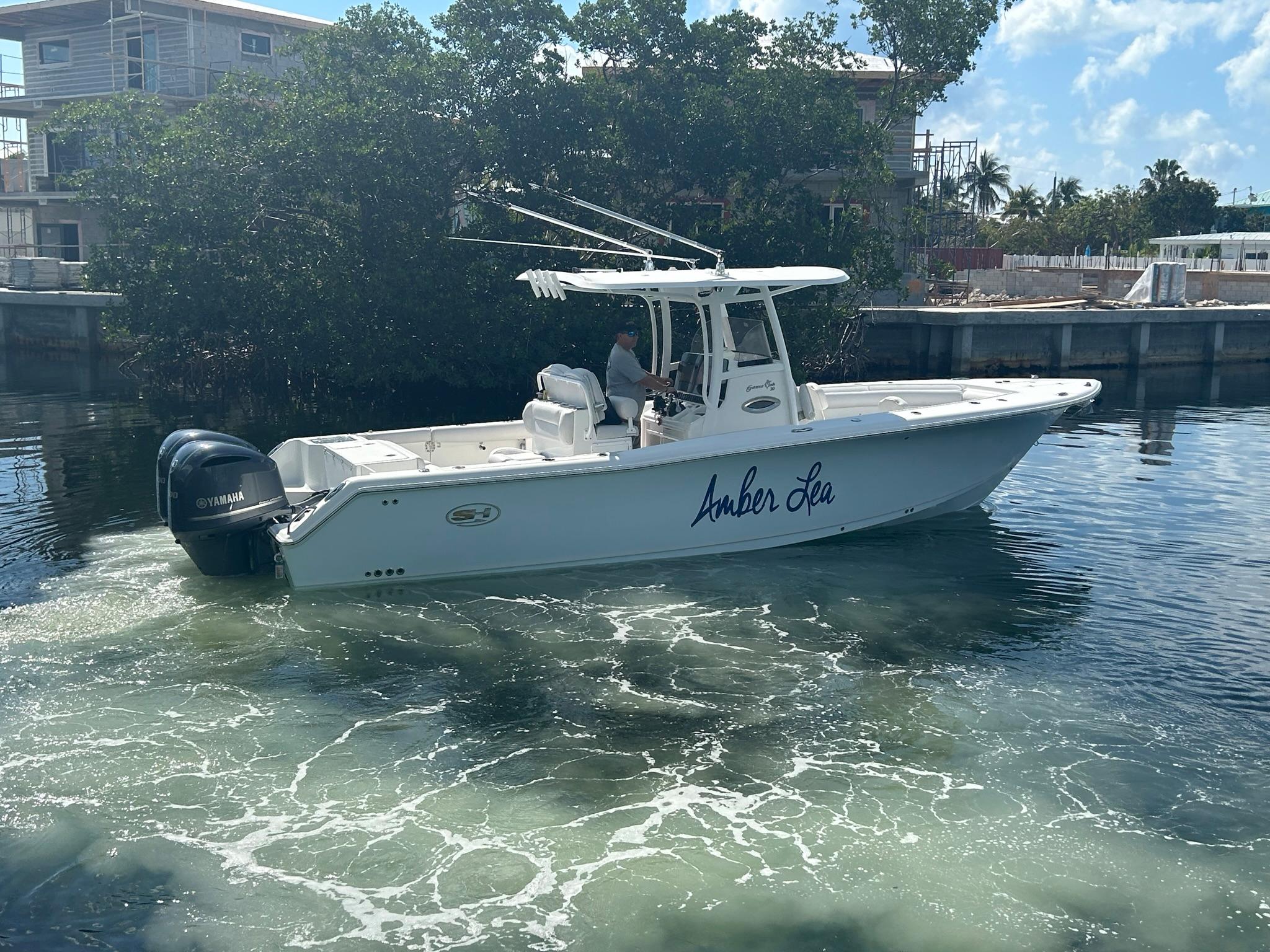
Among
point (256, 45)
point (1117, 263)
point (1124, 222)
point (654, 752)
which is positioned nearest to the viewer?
point (654, 752)

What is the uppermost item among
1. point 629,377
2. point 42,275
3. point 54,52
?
point 54,52

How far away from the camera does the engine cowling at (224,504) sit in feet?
29.5

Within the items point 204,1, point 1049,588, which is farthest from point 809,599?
point 204,1

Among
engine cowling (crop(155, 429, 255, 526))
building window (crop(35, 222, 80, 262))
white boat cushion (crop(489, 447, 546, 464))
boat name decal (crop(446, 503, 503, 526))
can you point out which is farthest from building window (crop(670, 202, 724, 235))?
building window (crop(35, 222, 80, 262))

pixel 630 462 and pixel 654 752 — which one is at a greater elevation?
pixel 630 462

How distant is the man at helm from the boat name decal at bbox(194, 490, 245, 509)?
10.5 feet

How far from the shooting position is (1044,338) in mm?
29109

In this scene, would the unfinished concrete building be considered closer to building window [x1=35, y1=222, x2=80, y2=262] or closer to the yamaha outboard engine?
building window [x1=35, y1=222, x2=80, y2=262]

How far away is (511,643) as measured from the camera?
848 cm

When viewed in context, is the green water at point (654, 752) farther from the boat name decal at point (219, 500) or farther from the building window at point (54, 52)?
the building window at point (54, 52)

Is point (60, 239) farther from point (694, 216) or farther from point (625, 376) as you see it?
point (625, 376)

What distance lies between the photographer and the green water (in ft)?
17.3

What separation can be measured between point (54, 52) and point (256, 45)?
22.7 ft

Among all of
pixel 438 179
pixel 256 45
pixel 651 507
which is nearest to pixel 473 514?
pixel 651 507
